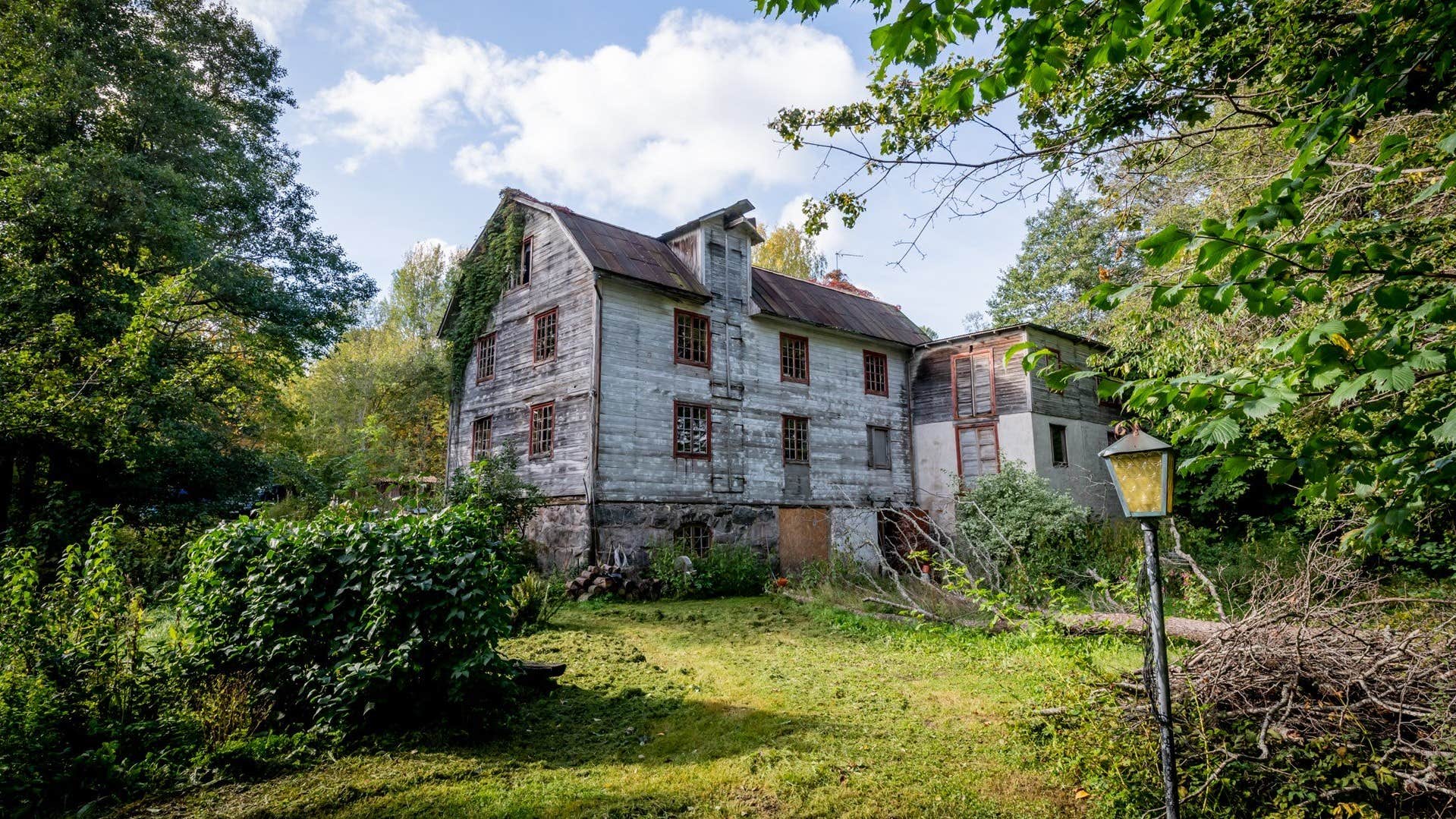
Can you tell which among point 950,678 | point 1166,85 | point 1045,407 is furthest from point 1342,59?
point 1045,407

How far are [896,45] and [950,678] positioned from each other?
7.10m

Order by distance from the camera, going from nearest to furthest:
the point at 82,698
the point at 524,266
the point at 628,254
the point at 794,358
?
the point at 82,698 < the point at 628,254 < the point at 524,266 < the point at 794,358

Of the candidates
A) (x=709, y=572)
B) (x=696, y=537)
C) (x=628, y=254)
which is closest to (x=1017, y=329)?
(x=696, y=537)

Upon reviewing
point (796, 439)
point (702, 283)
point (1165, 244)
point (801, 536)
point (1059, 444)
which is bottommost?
point (801, 536)

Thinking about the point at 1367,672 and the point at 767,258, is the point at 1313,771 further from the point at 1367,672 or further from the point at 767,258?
the point at 767,258

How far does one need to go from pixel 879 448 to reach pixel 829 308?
4.65 m

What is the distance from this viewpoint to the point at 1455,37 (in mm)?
3039

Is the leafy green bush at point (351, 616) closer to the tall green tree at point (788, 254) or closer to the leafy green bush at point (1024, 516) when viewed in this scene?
the leafy green bush at point (1024, 516)

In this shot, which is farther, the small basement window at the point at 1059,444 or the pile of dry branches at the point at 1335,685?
the small basement window at the point at 1059,444

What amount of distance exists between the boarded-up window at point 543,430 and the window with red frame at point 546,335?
1279mm

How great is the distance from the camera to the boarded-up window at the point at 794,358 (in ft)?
67.1

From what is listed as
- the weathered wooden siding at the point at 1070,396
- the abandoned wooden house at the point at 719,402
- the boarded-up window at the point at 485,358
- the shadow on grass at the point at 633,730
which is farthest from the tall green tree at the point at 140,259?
the weathered wooden siding at the point at 1070,396

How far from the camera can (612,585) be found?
49.8 ft

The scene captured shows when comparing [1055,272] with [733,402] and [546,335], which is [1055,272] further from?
[546,335]
